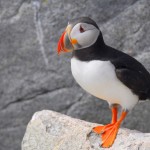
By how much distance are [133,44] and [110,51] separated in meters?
0.96

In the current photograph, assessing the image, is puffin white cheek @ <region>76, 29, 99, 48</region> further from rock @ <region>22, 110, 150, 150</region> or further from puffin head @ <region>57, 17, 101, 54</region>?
rock @ <region>22, 110, 150, 150</region>

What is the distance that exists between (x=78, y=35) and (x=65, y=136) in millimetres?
694

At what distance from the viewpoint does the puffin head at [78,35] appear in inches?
135

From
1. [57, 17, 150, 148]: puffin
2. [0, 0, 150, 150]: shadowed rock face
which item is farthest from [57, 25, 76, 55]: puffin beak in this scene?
[0, 0, 150, 150]: shadowed rock face

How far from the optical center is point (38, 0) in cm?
455

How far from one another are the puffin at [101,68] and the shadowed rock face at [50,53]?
35.8 inches

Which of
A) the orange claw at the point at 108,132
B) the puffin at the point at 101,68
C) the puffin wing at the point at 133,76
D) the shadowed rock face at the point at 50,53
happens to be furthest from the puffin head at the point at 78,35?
the shadowed rock face at the point at 50,53

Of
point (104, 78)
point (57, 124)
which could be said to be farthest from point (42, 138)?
point (104, 78)

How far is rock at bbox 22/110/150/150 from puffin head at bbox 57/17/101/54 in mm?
572

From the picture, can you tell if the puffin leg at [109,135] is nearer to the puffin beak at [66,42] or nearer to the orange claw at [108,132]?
the orange claw at [108,132]

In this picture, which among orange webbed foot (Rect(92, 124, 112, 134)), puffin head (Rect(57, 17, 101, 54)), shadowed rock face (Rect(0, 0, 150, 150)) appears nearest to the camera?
puffin head (Rect(57, 17, 101, 54))

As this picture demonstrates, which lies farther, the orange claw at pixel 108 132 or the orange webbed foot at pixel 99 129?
the orange webbed foot at pixel 99 129

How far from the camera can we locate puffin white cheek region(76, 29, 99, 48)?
11.3ft

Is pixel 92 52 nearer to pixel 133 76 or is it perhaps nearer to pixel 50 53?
pixel 133 76
